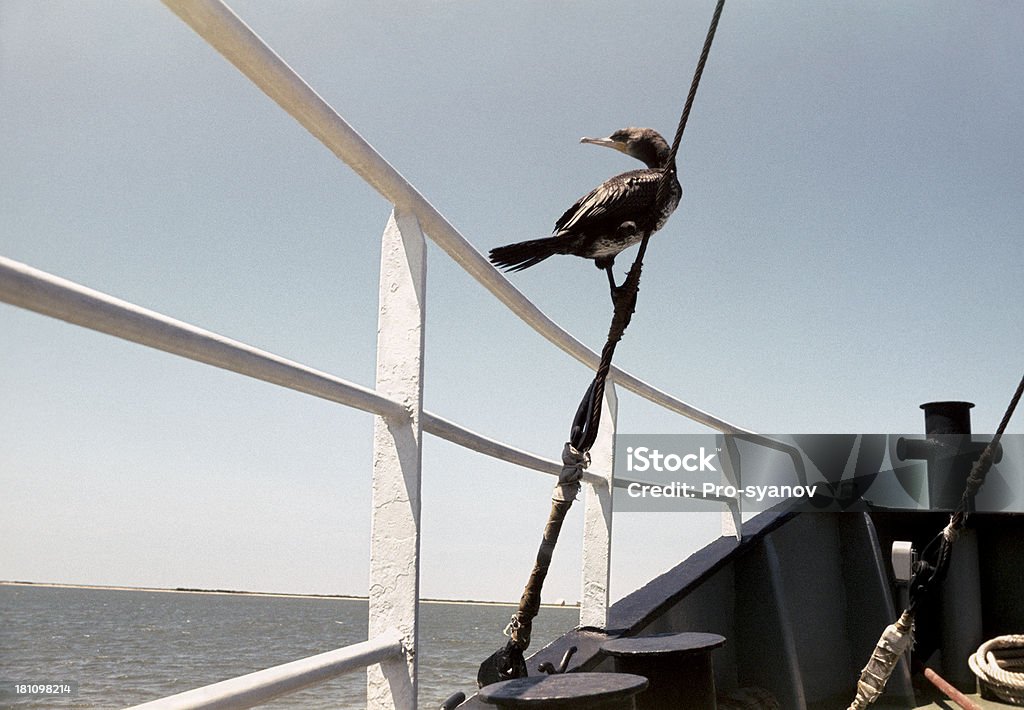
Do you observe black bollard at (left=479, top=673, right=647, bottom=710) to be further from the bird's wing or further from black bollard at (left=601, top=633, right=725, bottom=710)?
the bird's wing

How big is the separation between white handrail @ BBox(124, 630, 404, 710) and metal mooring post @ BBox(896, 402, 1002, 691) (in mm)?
3435

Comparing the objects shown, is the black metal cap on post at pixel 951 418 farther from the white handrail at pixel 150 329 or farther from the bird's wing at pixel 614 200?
the white handrail at pixel 150 329

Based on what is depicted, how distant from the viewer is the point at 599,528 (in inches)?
101

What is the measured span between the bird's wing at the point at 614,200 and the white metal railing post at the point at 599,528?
3.08ft

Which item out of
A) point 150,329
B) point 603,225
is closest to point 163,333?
point 150,329

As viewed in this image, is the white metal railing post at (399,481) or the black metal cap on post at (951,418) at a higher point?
the black metal cap on post at (951,418)

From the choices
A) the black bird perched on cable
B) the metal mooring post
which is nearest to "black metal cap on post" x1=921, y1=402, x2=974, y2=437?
the metal mooring post

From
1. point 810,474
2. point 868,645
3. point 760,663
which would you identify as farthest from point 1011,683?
point 810,474

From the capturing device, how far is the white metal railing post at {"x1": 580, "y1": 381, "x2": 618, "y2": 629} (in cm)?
254

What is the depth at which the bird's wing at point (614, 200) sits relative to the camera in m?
1.62

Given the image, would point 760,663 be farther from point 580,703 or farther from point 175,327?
point 175,327

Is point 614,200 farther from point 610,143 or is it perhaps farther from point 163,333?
point 163,333

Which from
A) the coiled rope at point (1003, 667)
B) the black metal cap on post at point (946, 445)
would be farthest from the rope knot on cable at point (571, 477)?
the black metal cap on post at point (946, 445)

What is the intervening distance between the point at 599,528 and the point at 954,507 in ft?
10.2
